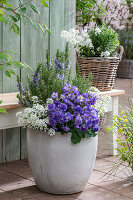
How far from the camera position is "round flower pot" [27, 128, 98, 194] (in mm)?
2525

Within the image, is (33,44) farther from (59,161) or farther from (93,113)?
(59,161)

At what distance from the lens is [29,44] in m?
3.35

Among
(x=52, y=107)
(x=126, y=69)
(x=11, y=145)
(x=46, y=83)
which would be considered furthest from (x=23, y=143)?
(x=126, y=69)

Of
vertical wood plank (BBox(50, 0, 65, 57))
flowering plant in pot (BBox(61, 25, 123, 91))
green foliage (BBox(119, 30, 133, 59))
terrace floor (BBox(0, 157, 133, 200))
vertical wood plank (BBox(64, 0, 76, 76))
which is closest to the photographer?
terrace floor (BBox(0, 157, 133, 200))

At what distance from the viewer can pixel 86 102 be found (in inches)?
100

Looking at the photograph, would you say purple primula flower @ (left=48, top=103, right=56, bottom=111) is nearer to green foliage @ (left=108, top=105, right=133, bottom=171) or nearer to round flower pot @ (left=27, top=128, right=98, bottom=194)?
round flower pot @ (left=27, top=128, right=98, bottom=194)

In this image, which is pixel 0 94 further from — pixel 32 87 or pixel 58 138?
pixel 58 138

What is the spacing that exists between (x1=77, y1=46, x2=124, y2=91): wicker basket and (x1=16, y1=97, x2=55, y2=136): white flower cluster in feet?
2.83

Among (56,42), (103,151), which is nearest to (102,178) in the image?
(103,151)

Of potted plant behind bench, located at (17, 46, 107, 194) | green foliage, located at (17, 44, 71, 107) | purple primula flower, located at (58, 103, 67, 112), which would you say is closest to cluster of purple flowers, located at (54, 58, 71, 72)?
green foliage, located at (17, 44, 71, 107)

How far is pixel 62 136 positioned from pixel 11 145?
100 centimetres

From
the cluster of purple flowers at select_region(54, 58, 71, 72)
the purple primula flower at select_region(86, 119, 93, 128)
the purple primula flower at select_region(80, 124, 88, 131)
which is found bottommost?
the purple primula flower at select_region(80, 124, 88, 131)

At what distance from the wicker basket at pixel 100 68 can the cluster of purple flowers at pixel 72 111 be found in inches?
30.9

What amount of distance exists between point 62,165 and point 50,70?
2.42 feet
